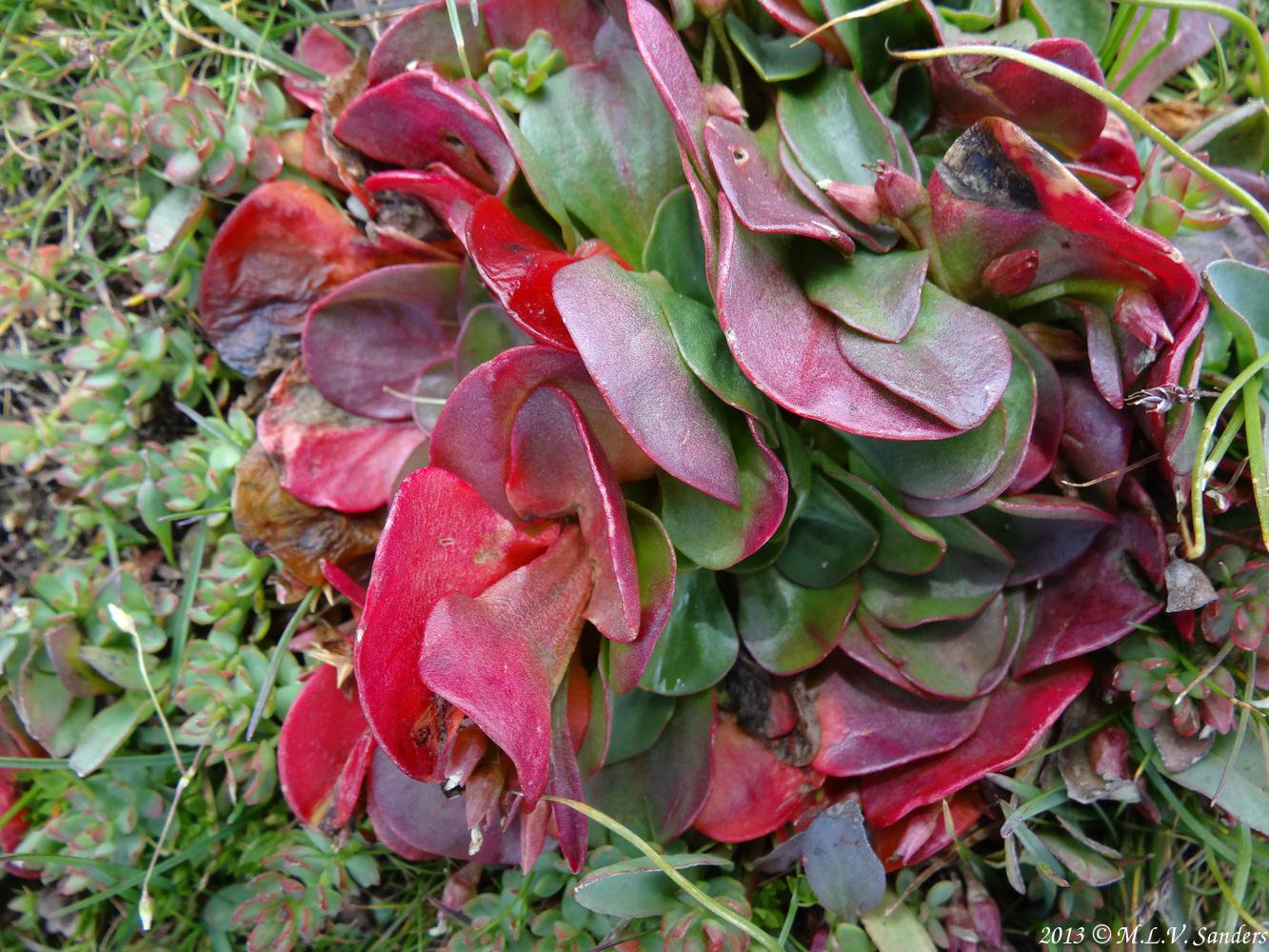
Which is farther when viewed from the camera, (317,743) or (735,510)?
(317,743)

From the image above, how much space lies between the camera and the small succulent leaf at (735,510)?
112cm

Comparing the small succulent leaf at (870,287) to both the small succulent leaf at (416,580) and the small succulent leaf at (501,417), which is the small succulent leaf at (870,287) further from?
the small succulent leaf at (416,580)

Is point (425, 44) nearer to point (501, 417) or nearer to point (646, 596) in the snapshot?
point (501, 417)

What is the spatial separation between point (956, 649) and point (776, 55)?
0.87m

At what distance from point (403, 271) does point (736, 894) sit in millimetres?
1044

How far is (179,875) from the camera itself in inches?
59.9

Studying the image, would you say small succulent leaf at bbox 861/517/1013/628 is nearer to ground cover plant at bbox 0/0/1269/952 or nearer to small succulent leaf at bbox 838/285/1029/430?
ground cover plant at bbox 0/0/1269/952

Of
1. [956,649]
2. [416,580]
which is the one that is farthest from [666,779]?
[416,580]

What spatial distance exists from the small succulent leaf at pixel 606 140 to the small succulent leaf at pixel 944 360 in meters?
0.36

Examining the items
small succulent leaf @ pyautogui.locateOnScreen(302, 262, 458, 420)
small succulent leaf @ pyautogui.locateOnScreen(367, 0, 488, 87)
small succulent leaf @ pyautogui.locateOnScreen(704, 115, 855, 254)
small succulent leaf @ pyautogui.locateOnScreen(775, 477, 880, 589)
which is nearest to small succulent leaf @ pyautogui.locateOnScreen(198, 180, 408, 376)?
small succulent leaf @ pyautogui.locateOnScreen(302, 262, 458, 420)

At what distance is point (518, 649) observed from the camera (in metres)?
1.05

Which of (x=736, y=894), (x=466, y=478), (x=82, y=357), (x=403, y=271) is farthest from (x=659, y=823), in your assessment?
(x=82, y=357)

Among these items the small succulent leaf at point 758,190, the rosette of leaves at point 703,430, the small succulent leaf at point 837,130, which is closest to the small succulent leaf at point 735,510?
the rosette of leaves at point 703,430


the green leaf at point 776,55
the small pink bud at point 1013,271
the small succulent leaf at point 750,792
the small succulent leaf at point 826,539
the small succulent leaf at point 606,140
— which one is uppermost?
the green leaf at point 776,55
